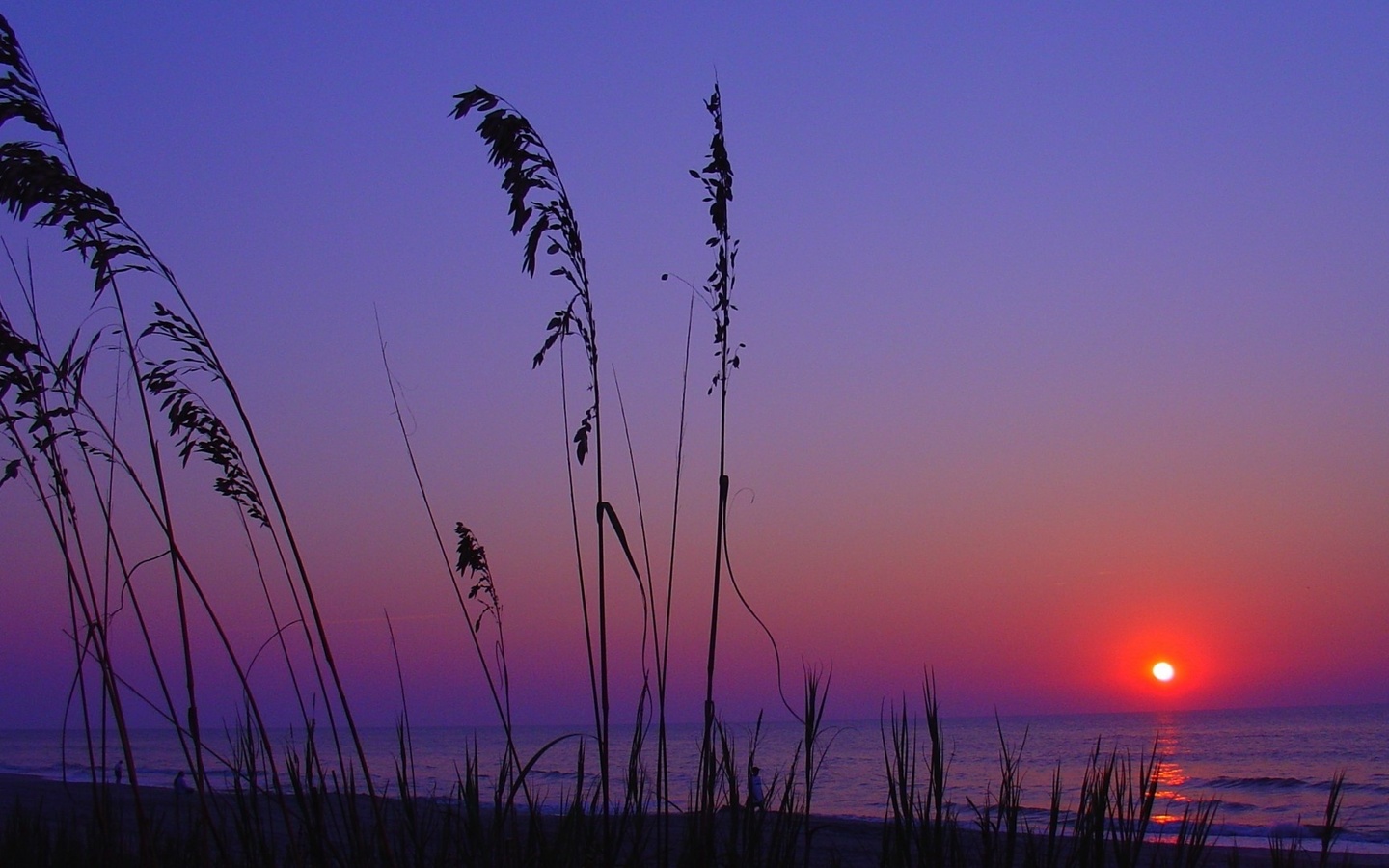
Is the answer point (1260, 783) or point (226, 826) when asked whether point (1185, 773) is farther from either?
point (226, 826)

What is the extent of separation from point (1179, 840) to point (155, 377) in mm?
2266

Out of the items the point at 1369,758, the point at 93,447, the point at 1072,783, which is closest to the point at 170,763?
the point at 1072,783

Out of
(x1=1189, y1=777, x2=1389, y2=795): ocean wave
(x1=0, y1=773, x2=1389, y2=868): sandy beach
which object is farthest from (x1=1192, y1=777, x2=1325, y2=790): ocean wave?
(x1=0, y1=773, x2=1389, y2=868): sandy beach

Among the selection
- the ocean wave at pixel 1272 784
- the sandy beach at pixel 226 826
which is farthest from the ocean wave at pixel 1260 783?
the sandy beach at pixel 226 826

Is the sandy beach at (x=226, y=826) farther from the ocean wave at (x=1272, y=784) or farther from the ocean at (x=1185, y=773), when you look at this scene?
the ocean wave at (x=1272, y=784)

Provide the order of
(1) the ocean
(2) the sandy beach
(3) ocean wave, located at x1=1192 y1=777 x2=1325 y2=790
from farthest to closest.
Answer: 1. (3) ocean wave, located at x1=1192 y1=777 x2=1325 y2=790
2. (1) the ocean
3. (2) the sandy beach

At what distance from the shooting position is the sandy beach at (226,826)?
98.4 inches

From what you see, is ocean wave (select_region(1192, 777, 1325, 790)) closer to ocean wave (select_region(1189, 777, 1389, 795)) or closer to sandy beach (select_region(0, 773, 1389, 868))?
ocean wave (select_region(1189, 777, 1389, 795))

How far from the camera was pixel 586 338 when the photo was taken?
6.53ft

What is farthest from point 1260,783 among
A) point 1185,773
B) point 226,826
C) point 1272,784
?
point 226,826

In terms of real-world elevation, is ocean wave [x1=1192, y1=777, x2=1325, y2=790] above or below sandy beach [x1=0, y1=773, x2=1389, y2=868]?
below

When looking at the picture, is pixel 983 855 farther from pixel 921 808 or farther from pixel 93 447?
pixel 93 447

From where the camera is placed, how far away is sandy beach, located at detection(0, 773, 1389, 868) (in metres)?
2.50

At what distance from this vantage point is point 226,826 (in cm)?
488
